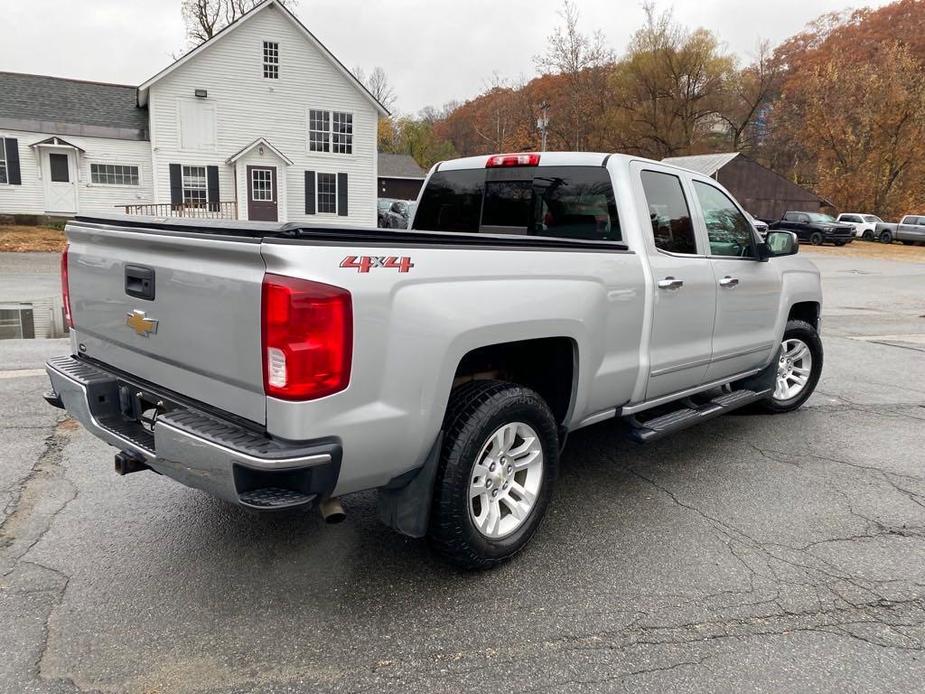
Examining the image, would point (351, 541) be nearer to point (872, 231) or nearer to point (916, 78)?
point (872, 231)

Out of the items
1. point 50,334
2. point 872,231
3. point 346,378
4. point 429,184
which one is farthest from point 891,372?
point 872,231

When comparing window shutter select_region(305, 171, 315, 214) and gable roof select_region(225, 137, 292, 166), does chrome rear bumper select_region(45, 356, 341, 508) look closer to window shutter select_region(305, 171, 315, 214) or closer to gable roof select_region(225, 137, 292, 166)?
gable roof select_region(225, 137, 292, 166)

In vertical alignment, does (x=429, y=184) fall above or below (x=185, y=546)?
above

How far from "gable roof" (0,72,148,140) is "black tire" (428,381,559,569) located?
26989 mm

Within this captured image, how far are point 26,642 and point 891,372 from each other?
8.41 m

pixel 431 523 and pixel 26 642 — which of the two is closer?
pixel 26 642

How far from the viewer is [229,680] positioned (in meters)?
2.46

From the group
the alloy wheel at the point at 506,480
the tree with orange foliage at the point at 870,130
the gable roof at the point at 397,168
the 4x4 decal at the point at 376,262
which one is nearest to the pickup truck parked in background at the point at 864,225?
the tree with orange foliage at the point at 870,130

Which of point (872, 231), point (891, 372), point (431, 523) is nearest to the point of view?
point (431, 523)

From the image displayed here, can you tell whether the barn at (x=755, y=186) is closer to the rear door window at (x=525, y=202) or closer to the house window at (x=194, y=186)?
the house window at (x=194, y=186)

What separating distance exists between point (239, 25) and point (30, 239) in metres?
11.0

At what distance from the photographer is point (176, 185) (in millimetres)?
26156

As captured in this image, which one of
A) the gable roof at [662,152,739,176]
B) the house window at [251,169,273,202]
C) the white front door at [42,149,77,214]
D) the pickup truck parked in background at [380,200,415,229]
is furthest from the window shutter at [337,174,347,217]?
the gable roof at [662,152,739,176]

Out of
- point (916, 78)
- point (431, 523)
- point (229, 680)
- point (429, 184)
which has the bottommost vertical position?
point (229, 680)
